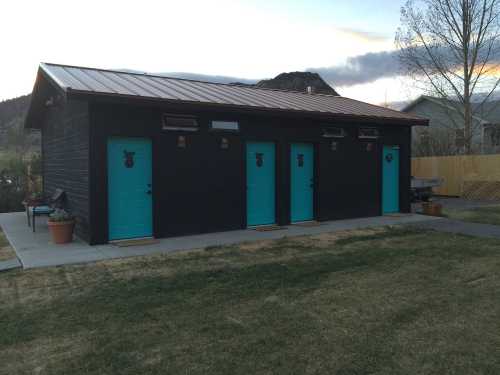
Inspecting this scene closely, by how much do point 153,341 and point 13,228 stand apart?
8156 millimetres

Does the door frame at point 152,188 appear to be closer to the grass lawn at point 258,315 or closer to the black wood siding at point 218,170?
the black wood siding at point 218,170

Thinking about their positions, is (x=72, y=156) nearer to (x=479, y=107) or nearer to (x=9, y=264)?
(x=9, y=264)

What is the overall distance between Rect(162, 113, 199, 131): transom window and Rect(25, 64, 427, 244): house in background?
0.07ft

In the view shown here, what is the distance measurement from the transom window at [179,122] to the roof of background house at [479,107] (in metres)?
19.2

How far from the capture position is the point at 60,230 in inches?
315

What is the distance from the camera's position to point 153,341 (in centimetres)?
364

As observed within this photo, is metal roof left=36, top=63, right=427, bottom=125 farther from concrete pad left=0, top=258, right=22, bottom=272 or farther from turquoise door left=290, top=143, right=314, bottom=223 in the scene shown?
concrete pad left=0, top=258, right=22, bottom=272

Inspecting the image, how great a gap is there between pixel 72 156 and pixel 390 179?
8703 mm

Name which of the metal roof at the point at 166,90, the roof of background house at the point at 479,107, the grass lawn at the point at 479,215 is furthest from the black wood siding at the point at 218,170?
the roof of background house at the point at 479,107

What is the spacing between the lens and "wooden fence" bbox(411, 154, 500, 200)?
1738 cm

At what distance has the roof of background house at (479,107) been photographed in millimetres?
24422

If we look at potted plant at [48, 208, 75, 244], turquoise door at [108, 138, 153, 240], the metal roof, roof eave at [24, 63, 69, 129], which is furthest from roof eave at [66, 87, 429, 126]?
potted plant at [48, 208, 75, 244]

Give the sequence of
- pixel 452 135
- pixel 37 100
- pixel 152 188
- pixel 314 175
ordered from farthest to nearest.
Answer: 1. pixel 452 135
2. pixel 37 100
3. pixel 314 175
4. pixel 152 188

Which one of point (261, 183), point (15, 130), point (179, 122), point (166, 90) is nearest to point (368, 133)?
point (261, 183)
